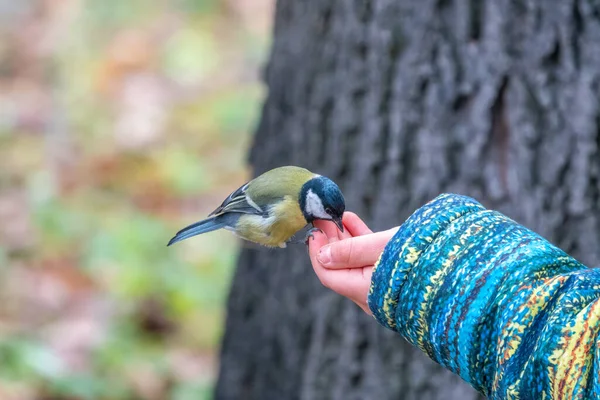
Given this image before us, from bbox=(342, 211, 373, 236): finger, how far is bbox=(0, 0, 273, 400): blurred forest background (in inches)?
71.8

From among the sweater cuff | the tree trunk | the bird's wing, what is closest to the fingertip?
the bird's wing

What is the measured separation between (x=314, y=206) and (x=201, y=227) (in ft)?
0.85

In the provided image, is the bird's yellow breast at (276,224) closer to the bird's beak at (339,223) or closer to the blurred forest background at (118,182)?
the bird's beak at (339,223)

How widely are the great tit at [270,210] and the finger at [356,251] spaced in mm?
50

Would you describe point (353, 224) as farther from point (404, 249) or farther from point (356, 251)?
point (404, 249)

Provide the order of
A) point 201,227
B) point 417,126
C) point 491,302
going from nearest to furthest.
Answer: point 491,302, point 201,227, point 417,126

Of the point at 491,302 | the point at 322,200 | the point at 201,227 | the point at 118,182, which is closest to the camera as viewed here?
the point at 491,302

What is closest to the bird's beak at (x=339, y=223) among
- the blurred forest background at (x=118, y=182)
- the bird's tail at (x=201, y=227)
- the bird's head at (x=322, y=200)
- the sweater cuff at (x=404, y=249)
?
the bird's head at (x=322, y=200)

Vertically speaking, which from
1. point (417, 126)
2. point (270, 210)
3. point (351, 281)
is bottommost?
point (351, 281)

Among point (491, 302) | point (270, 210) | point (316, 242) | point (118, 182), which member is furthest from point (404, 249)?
point (118, 182)

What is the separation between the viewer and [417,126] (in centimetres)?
216

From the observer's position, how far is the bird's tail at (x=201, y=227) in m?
1.54

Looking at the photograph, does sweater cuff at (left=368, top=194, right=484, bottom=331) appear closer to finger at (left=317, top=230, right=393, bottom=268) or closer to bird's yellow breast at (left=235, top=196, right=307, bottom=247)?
finger at (left=317, top=230, right=393, bottom=268)

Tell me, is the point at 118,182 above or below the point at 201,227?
below
